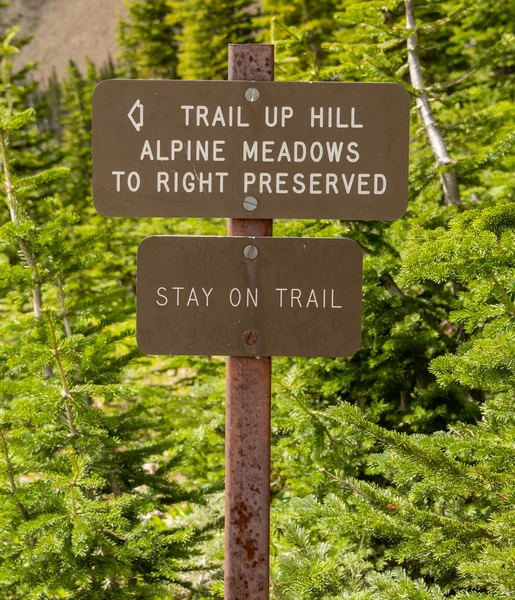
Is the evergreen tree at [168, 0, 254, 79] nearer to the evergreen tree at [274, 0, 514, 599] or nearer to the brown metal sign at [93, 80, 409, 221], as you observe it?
the evergreen tree at [274, 0, 514, 599]

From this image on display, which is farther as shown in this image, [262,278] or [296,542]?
[296,542]

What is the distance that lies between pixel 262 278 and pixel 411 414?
2451 mm

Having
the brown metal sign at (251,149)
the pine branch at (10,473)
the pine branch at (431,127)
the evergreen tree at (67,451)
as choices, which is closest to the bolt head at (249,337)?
the brown metal sign at (251,149)

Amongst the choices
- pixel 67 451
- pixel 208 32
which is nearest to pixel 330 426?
pixel 67 451

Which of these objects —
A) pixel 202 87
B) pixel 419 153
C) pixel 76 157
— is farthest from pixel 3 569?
pixel 76 157

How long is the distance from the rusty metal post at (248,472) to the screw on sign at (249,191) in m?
0.13

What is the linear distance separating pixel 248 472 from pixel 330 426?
74.6 inches

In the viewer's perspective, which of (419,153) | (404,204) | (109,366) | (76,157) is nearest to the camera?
(404,204)

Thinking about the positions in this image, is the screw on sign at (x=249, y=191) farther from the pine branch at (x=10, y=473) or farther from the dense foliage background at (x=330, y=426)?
the pine branch at (x=10, y=473)

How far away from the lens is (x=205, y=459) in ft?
19.2

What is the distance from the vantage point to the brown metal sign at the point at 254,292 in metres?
2.17

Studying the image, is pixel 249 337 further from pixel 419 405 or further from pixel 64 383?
pixel 419 405

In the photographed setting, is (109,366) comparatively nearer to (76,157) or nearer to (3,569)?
(3,569)

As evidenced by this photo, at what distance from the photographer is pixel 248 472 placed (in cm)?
228
